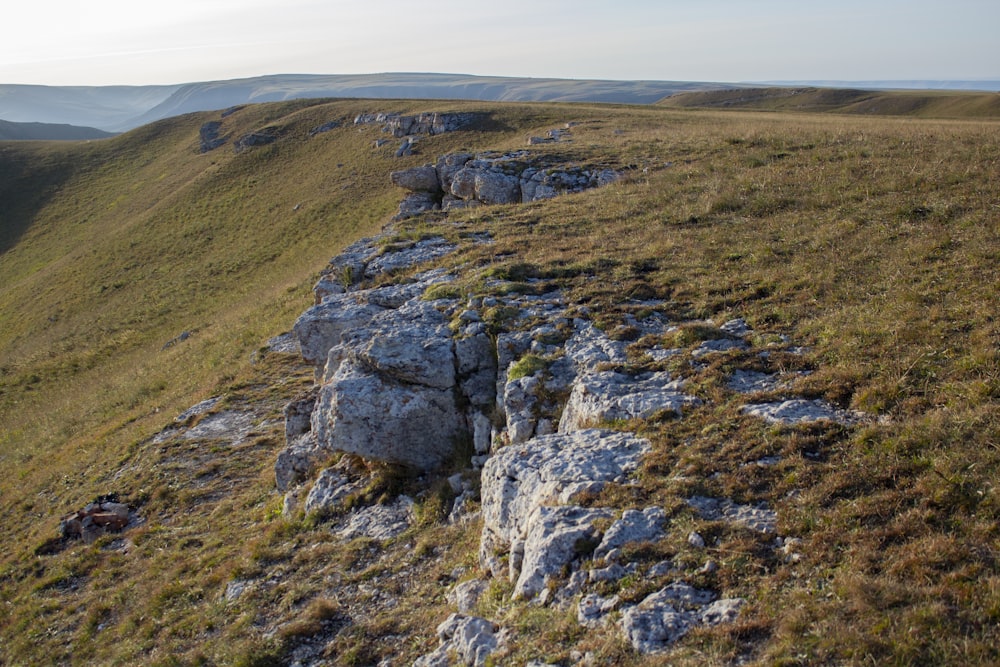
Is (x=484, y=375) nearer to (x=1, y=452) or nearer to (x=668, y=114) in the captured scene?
(x=1, y=452)

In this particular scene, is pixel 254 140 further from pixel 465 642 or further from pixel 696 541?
pixel 696 541

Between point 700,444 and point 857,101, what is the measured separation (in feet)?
464

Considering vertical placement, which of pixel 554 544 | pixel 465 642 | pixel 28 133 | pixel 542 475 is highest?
pixel 28 133

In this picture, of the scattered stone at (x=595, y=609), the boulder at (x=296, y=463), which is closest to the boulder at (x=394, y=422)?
the boulder at (x=296, y=463)

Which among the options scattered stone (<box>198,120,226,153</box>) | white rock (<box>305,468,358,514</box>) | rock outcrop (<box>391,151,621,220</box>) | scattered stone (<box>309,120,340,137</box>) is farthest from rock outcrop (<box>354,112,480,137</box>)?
white rock (<box>305,468,358,514</box>)

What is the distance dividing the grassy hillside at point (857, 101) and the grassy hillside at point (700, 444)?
268 feet

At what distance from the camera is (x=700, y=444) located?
818 cm

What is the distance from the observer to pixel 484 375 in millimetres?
12461

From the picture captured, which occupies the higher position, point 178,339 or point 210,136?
point 210,136

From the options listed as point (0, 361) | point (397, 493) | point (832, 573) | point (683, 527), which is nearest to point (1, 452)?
point (0, 361)

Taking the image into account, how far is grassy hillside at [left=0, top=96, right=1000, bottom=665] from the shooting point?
5820 millimetres

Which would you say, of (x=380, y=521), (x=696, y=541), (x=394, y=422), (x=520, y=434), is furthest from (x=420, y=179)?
(x=696, y=541)

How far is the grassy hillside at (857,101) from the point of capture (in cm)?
9431

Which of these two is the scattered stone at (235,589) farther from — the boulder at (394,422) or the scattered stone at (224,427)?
the scattered stone at (224,427)
